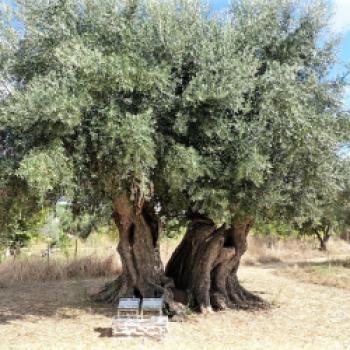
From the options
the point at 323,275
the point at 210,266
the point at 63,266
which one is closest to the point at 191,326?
the point at 210,266

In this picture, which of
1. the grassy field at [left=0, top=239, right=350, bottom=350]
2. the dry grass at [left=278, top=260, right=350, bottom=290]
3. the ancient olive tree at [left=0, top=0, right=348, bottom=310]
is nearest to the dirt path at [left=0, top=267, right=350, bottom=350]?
the grassy field at [left=0, top=239, right=350, bottom=350]

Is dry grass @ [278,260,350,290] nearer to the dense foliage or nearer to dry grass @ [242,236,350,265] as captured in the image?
dry grass @ [242,236,350,265]

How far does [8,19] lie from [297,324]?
8.71 meters

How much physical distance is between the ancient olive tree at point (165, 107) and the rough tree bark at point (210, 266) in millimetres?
1735

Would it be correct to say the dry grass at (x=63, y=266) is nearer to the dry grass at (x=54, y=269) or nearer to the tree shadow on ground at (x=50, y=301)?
the dry grass at (x=54, y=269)

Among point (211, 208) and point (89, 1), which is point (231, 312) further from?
point (89, 1)

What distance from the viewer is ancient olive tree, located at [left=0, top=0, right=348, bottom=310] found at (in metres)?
8.66

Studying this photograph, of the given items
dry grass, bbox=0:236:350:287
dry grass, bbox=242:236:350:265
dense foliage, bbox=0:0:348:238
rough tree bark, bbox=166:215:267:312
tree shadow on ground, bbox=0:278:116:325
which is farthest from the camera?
dry grass, bbox=242:236:350:265

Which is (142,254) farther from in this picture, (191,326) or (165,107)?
(165,107)

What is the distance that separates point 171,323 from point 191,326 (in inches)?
17.0

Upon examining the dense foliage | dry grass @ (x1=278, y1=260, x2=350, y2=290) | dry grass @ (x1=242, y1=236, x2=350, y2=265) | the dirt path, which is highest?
the dense foliage

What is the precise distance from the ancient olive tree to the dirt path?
7.69 ft

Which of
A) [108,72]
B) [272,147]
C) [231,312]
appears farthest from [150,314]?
[108,72]

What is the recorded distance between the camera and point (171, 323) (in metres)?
10.7
